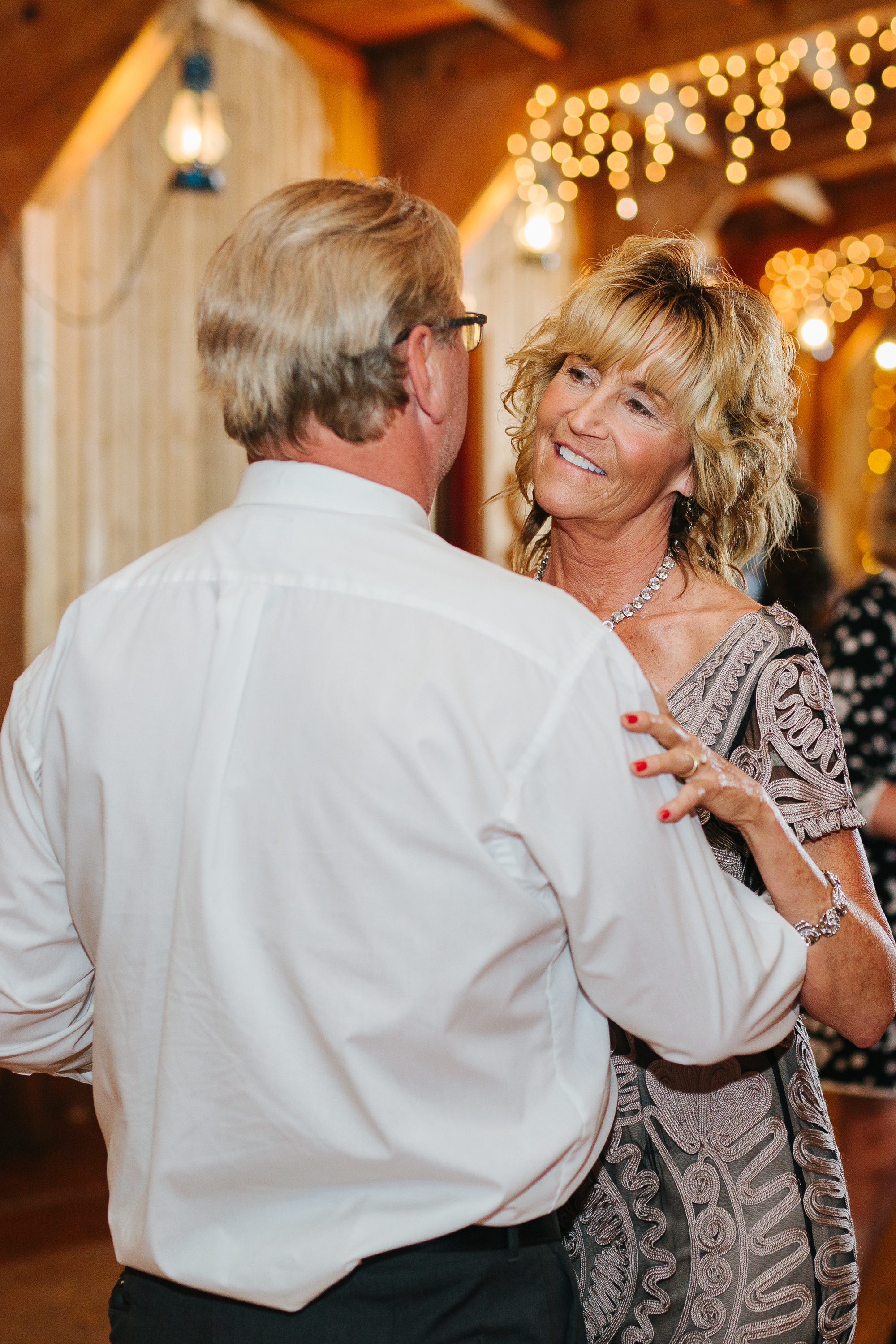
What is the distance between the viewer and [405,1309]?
3.61ft

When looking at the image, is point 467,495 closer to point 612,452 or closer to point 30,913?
point 612,452

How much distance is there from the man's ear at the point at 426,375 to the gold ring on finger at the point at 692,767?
1.23 ft

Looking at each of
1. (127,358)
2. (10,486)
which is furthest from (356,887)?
(127,358)

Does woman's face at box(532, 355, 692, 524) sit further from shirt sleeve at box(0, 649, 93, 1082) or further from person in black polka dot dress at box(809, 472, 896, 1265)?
person in black polka dot dress at box(809, 472, 896, 1265)

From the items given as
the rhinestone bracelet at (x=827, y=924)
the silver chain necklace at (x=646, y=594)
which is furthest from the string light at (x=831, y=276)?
the rhinestone bracelet at (x=827, y=924)

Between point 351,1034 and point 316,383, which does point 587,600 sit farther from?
point 351,1034

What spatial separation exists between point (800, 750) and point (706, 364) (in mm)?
550

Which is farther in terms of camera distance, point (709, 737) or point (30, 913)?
point (709, 737)

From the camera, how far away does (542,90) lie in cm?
550

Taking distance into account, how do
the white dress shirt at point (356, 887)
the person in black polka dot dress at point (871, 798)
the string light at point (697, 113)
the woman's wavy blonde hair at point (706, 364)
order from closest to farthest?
1. the white dress shirt at point (356, 887)
2. the woman's wavy blonde hair at point (706, 364)
3. the person in black polka dot dress at point (871, 798)
4. the string light at point (697, 113)

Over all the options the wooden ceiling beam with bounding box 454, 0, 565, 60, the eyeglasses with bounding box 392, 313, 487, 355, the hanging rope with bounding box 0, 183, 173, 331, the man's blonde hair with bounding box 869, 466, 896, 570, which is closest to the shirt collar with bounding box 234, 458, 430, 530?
the eyeglasses with bounding box 392, 313, 487, 355

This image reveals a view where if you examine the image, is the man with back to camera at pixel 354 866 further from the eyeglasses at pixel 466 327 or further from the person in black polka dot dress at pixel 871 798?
the person in black polka dot dress at pixel 871 798

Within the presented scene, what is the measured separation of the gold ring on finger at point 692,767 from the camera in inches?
44.9

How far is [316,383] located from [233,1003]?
1.71ft
